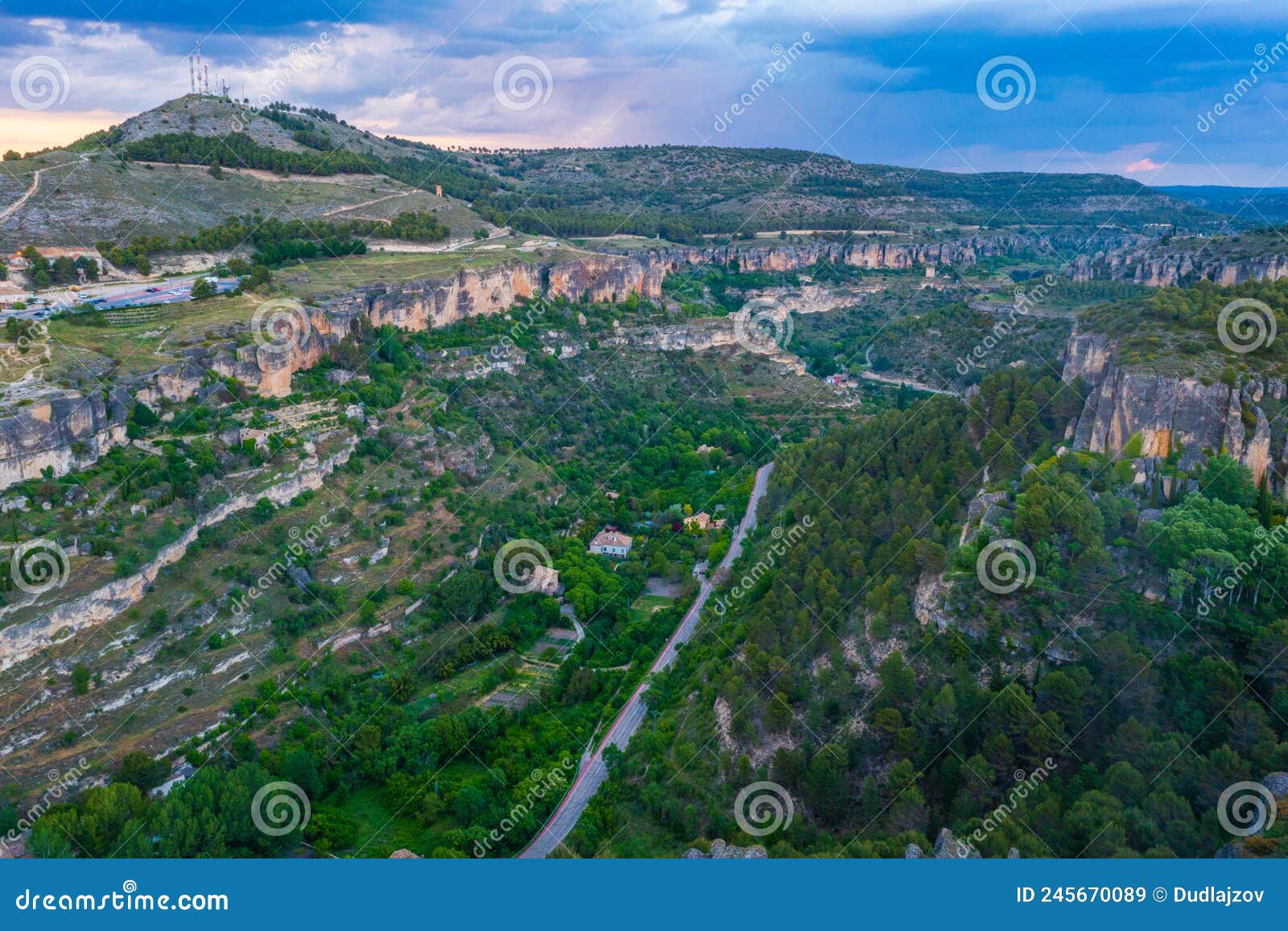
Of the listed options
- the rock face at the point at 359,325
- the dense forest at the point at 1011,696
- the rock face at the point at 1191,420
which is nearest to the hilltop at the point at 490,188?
the rock face at the point at 359,325

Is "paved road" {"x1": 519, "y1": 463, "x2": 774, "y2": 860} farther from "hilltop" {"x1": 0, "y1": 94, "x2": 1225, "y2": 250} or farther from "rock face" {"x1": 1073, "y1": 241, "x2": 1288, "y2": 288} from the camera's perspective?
"rock face" {"x1": 1073, "y1": 241, "x2": 1288, "y2": 288}

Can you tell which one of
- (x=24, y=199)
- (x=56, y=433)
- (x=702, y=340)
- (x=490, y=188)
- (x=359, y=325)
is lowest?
(x=56, y=433)

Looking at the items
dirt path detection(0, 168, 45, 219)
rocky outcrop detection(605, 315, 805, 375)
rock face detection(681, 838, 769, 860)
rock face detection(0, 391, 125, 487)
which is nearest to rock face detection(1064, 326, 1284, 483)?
rock face detection(681, 838, 769, 860)

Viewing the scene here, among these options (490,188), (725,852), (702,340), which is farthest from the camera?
(490,188)

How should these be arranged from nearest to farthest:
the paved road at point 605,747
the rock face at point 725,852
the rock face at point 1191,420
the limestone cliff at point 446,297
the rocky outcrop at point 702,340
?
1. the rock face at point 725,852
2. the paved road at point 605,747
3. the rock face at point 1191,420
4. the limestone cliff at point 446,297
5. the rocky outcrop at point 702,340

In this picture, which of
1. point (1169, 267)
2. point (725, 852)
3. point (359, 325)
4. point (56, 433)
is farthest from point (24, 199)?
point (1169, 267)

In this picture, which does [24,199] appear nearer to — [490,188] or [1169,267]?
[490,188]

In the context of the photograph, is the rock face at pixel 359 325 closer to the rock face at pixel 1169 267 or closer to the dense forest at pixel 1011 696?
the dense forest at pixel 1011 696
